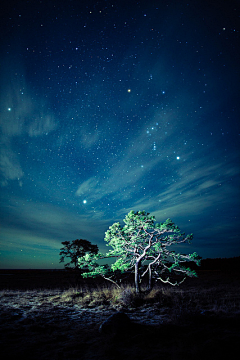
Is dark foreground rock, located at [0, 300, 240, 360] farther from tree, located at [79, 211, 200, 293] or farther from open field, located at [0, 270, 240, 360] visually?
tree, located at [79, 211, 200, 293]

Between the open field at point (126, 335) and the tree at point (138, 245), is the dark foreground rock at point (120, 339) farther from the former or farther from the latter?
the tree at point (138, 245)

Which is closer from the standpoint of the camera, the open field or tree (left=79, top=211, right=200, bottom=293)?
the open field

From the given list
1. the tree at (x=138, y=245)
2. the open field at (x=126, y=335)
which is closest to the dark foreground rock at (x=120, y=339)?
the open field at (x=126, y=335)

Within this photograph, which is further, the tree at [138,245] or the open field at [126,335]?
the tree at [138,245]

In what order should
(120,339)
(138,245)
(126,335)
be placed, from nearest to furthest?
(120,339)
(126,335)
(138,245)

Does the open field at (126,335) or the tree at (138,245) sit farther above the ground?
the tree at (138,245)

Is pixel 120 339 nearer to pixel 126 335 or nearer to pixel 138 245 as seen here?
pixel 126 335

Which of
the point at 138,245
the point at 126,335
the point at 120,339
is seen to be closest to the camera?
the point at 120,339

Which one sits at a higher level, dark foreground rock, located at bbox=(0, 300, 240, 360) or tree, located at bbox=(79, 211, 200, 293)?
tree, located at bbox=(79, 211, 200, 293)

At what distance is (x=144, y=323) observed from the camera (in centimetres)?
686

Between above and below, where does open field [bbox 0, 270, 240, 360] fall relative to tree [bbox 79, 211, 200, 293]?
below

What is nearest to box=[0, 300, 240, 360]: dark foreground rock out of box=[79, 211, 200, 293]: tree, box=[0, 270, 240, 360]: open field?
box=[0, 270, 240, 360]: open field

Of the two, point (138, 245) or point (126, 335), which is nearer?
point (126, 335)

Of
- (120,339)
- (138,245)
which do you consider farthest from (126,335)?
(138,245)
